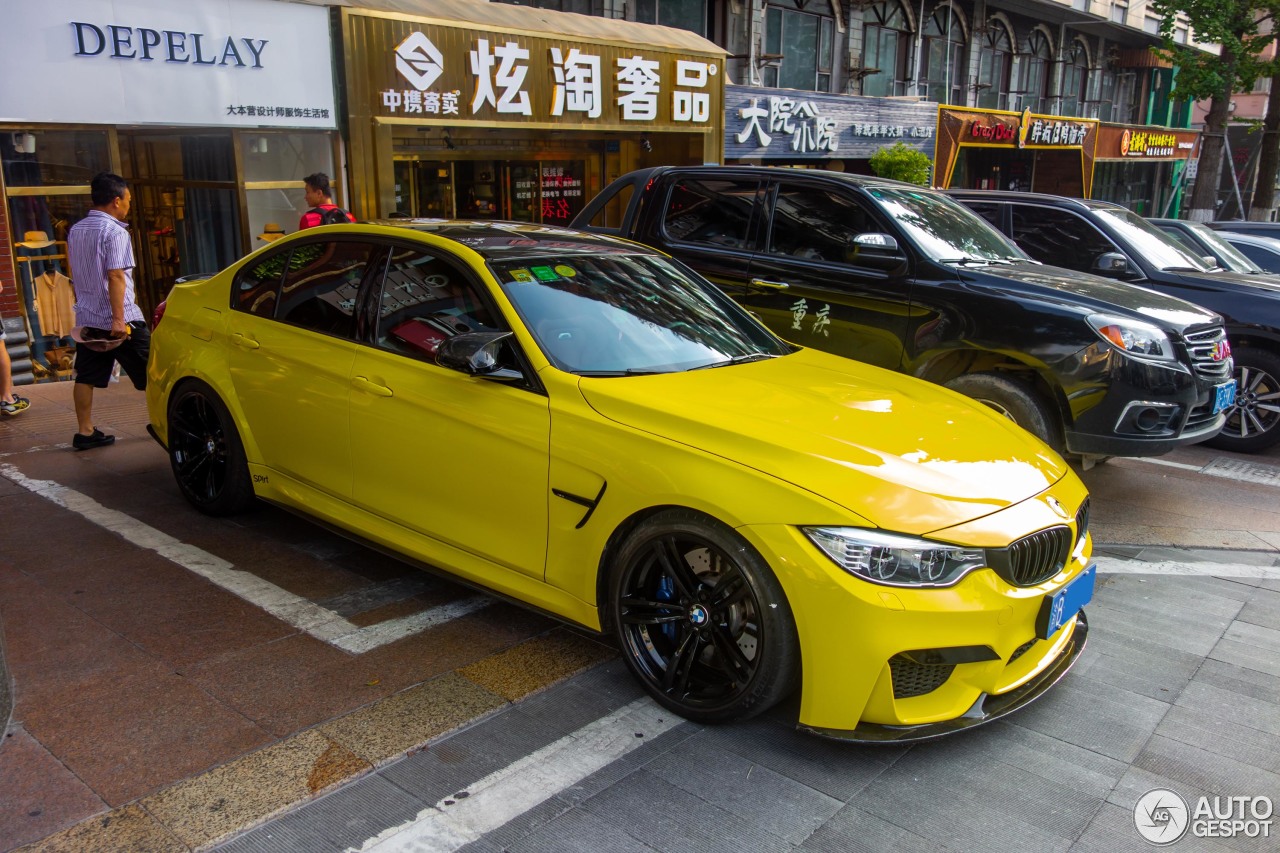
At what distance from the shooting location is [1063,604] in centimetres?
351

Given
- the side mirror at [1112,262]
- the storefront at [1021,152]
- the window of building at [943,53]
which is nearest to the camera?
the side mirror at [1112,262]

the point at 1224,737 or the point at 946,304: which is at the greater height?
the point at 946,304

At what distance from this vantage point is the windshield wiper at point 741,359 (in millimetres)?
4340

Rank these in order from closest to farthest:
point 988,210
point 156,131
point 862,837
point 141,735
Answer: point 862,837, point 141,735, point 988,210, point 156,131

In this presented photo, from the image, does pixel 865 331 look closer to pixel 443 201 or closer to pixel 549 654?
pixel 549 654

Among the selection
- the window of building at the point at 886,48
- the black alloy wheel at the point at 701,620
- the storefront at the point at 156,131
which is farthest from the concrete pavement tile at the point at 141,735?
the window of building at the point at 886,48

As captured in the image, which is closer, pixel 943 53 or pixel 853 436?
pixel 853 436

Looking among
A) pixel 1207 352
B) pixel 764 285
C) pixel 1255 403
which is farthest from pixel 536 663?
pixel 1255 403

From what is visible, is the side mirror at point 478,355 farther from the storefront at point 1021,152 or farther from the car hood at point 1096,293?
the storefront at point 1021,152

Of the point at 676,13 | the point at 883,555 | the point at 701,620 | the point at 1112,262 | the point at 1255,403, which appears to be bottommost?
the point at 1255,403

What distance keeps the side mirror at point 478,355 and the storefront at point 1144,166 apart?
2808cm

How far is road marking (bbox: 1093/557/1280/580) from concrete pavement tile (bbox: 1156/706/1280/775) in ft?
5.18

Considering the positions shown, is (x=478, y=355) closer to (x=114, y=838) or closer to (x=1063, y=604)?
(x=114, y=838)

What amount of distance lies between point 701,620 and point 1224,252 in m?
9.44
